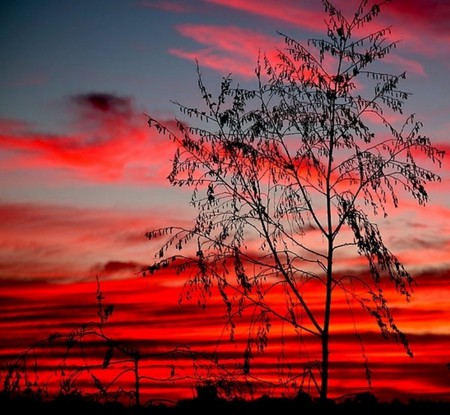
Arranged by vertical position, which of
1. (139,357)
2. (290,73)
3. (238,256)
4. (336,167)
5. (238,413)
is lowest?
(238,413)

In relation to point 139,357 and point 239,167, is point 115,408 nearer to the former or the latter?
point 139,357

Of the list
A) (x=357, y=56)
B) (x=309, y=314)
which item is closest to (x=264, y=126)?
(x=357, y=56)

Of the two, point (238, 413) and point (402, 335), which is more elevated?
point (402, 335)

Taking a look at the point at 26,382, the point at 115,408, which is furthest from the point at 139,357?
the point at 26,382

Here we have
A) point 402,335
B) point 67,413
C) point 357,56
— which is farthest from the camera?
point 357,56

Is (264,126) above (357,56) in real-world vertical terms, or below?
below

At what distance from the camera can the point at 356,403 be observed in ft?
46.8

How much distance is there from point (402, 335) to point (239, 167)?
4062 millimetres

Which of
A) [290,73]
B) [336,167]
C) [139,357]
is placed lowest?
[139,357]

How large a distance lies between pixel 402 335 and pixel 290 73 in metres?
5.00

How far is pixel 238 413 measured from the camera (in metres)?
14.1

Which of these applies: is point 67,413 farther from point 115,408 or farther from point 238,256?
point 238,256

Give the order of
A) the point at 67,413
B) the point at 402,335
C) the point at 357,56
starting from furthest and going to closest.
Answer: the point at 357,56 < the point at 402,335 < the point at 67,413

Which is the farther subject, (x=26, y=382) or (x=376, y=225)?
(x=376, y=225)
